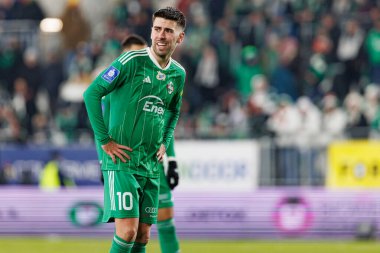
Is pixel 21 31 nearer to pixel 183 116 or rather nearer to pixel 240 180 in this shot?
pixel 183 116

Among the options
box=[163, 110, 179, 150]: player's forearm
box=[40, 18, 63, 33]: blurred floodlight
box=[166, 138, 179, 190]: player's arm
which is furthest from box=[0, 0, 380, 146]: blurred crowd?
box=[163, 110, 179, 150]: player's forearm

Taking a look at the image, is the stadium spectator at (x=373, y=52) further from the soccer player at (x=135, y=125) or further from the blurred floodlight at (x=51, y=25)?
the soccer player at (x=135, y=125)

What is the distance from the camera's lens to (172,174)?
9.91 metres

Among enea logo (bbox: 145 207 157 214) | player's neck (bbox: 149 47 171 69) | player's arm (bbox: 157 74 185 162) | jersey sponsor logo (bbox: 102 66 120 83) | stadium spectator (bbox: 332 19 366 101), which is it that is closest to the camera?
jersey sponsor logo (bbox: 102 66 120 83)

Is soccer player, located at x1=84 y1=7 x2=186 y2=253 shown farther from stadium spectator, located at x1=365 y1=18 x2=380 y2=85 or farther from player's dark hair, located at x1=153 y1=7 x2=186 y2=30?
stadium spectator, located at x1=365 y1=18 x2=380 y2=85

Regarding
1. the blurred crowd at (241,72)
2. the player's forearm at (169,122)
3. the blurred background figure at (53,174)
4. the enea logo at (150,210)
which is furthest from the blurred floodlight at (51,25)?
the enea logo at (150,210)

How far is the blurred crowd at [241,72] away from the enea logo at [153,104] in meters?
9.94

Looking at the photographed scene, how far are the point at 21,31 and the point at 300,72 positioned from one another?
616cm

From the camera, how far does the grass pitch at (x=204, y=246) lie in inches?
574

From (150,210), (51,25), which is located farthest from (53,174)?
(150,210)

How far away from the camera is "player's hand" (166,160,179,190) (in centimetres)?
991

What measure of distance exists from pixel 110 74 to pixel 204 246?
307 inches

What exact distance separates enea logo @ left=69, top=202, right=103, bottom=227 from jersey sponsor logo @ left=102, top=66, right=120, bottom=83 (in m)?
9.48

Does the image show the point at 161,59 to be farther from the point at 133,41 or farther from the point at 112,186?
the point at 133,41
